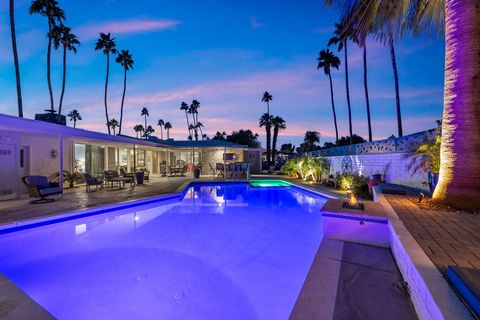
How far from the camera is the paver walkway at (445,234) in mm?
2258

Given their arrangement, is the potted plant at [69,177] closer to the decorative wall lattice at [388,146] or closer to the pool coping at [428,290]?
the pool coping at [428,290]

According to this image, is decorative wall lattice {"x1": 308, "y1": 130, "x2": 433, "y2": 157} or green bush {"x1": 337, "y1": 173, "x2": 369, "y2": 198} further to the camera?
green bush {"x1": 337, "y1": 173, "x2": 369, "y2": 198}

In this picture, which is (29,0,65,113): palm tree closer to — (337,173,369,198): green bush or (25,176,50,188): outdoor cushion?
(25,176,50,188): outdoor cushion

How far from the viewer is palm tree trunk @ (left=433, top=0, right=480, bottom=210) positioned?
160 inches

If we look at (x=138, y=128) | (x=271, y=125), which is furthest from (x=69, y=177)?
(x=138, y=128)

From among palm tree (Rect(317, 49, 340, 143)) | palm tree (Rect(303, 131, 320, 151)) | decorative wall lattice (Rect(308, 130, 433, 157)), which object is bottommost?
decorative wall lattice (Rect(308, 130, 433, 157))

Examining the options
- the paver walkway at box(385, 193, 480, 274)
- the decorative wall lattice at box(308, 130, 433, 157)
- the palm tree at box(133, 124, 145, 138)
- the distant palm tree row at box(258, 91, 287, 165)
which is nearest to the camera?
the paver walkway at box(385, 193, 480, 274)

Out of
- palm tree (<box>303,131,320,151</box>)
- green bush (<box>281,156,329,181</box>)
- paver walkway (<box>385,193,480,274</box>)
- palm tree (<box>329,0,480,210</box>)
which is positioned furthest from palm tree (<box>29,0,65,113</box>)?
palm tree (<box>303,131,320,151</box>)

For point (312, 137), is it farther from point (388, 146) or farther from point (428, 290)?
point (428, 290)

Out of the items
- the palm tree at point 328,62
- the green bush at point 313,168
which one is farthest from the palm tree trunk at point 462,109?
the palm tree at point 328,62

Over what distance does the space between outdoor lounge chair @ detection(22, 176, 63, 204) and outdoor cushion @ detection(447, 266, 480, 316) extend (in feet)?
31.6

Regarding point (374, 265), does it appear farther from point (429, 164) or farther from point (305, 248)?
point (429, 164)

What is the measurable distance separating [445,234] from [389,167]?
682 cm

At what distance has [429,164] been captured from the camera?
580 centimetres
